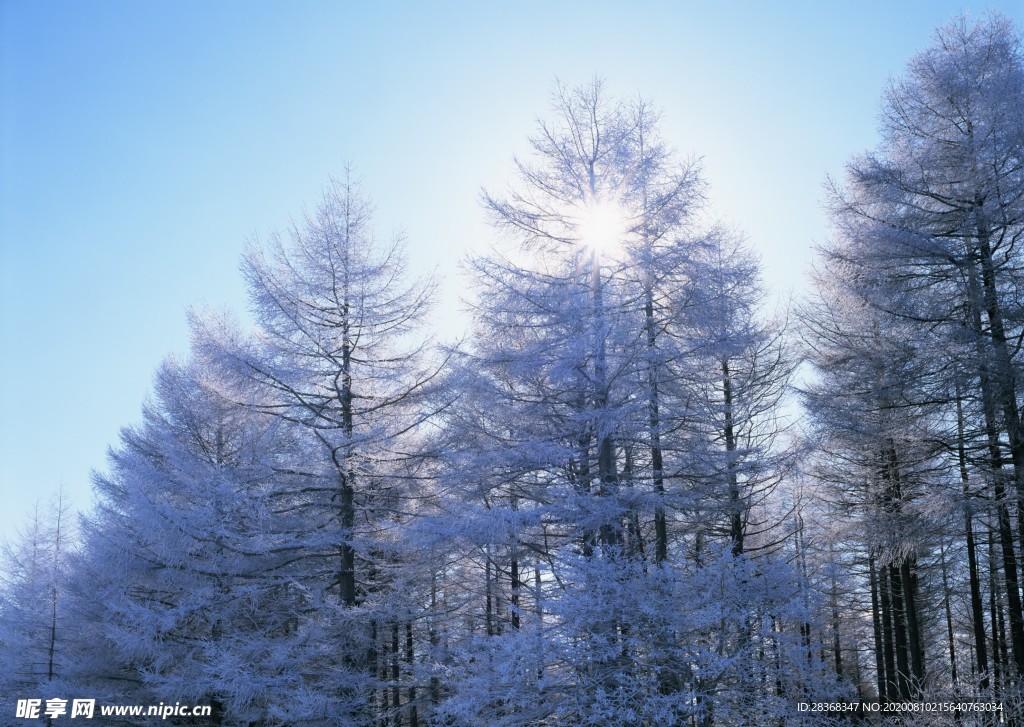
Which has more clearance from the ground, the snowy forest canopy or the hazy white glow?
the hazy white glow

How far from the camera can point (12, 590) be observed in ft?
74.8

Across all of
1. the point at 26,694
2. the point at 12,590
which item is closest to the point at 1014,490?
the point at 26,694

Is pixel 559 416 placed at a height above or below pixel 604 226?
below

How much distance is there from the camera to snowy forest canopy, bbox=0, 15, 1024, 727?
1117 cm

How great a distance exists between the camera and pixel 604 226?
12570 millimetres

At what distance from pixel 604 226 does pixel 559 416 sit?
3.42 meters

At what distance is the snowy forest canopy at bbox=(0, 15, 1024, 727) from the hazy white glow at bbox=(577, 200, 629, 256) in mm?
42

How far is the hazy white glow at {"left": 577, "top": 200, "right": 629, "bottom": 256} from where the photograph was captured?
1252 cm

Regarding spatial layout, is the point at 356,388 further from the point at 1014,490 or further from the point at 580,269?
the point at 1014,490

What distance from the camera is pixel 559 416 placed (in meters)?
12.3

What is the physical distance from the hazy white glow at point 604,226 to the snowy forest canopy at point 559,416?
42 millimetres

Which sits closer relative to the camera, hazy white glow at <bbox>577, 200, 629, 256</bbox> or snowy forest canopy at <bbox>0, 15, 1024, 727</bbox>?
snowy forest canopy at <bbox>0, 15, 1024, 727</bbox>

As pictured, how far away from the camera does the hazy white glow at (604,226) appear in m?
12.5

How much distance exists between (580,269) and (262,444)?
6614mm
